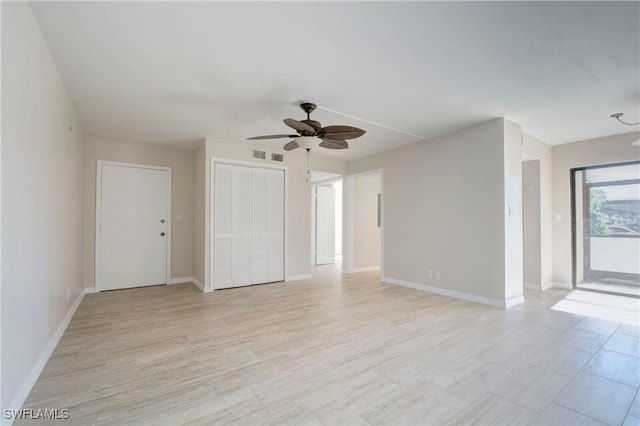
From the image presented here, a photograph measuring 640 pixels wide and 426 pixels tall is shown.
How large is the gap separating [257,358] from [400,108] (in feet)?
10.2

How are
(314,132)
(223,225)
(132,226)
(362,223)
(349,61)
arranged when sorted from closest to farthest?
(349,61) < (314,132) < (223,225) < (132,226) < (362,223)

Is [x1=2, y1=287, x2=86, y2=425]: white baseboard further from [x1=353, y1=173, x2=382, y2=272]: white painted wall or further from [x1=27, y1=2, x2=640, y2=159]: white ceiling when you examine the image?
[x1=353, y1=173, x2=382, y2=272]: white painted wall

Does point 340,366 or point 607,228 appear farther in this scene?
point 607,228

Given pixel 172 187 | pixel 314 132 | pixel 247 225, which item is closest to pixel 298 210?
pixel 247 225

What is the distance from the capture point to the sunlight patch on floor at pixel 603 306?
11.5 ft

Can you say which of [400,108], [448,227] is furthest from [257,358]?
[448,227]

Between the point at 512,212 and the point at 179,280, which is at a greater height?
the point at 512,212

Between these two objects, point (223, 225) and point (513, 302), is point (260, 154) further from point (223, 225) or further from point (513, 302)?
point (513, 302)

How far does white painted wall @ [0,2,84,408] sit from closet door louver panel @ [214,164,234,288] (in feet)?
6.60

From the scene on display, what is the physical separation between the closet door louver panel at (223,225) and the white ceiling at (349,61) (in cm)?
109

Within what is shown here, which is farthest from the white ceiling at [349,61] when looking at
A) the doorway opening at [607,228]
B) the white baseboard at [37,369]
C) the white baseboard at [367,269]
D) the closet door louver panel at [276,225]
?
the white baseboard at [367,269]

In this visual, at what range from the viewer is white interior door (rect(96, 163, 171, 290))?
476cm

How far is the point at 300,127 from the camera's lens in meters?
3.04

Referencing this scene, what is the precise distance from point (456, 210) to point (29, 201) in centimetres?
474
